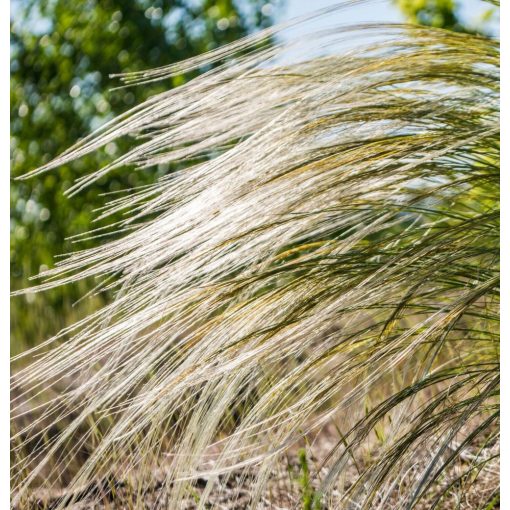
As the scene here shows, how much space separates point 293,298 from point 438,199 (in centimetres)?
26

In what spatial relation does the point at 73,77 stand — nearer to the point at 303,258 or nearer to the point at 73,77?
the point at 73,77

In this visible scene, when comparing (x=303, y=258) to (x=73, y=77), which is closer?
(x=303, y=258)

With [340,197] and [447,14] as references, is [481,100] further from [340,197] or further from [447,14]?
[447,14]

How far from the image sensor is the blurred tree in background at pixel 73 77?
3.28 meters

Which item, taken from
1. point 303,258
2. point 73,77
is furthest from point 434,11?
point 303,258

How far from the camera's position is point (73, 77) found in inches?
131

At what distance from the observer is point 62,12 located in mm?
3252

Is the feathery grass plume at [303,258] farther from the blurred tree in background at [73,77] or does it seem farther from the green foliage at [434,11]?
the green foliage at [434,11]

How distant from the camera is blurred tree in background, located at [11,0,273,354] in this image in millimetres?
3279

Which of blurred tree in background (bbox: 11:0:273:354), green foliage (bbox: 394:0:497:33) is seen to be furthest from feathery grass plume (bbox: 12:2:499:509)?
green foliage (bbox: 394:0:497:33)

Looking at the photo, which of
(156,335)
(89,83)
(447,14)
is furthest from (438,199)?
(447,14)

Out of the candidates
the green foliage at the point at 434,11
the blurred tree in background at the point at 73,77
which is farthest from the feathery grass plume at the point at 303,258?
the green foliage at the point at 434,11

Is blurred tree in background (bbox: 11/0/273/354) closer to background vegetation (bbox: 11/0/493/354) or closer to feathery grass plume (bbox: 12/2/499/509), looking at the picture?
background vegetation (bbox: 11/0/493/354)

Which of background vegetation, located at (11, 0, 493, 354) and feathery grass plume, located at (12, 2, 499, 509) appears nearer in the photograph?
feathery grass plume, located at (12, 2, 499, 509)
